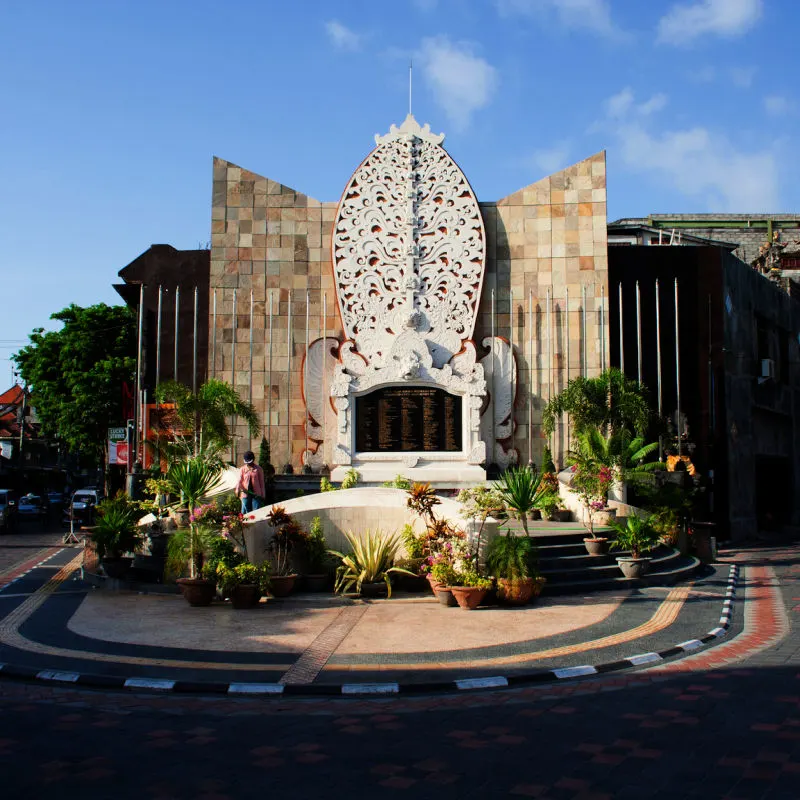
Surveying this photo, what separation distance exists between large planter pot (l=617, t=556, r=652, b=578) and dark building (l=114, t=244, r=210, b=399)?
14281mm

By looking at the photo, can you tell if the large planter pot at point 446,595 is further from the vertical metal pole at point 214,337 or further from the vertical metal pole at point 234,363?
the vertical metal pole at point 214,337

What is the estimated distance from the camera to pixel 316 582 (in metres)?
13.4

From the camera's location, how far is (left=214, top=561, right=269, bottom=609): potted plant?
12.0 m

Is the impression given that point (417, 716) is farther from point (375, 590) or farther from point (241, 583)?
point (375, 590)

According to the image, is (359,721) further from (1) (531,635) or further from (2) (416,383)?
(2) (416,383)

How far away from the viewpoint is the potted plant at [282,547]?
1292cm

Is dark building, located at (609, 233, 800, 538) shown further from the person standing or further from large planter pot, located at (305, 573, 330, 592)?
large planter pot, located at (305, 573, 330, 592)

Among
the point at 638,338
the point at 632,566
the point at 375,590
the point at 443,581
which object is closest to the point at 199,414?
the point at 375,590

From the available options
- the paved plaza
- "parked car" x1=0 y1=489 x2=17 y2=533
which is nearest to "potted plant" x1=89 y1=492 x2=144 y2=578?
the paved plaza

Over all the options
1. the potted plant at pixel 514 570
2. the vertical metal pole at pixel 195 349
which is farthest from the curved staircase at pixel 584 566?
the vertical metal pole at pixel 195 349

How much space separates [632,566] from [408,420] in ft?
32.1

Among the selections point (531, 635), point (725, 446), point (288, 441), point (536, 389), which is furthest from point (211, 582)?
point (725, 446)

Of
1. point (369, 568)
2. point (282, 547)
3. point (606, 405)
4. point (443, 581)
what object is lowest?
point (443, 581)

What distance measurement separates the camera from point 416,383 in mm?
23188
